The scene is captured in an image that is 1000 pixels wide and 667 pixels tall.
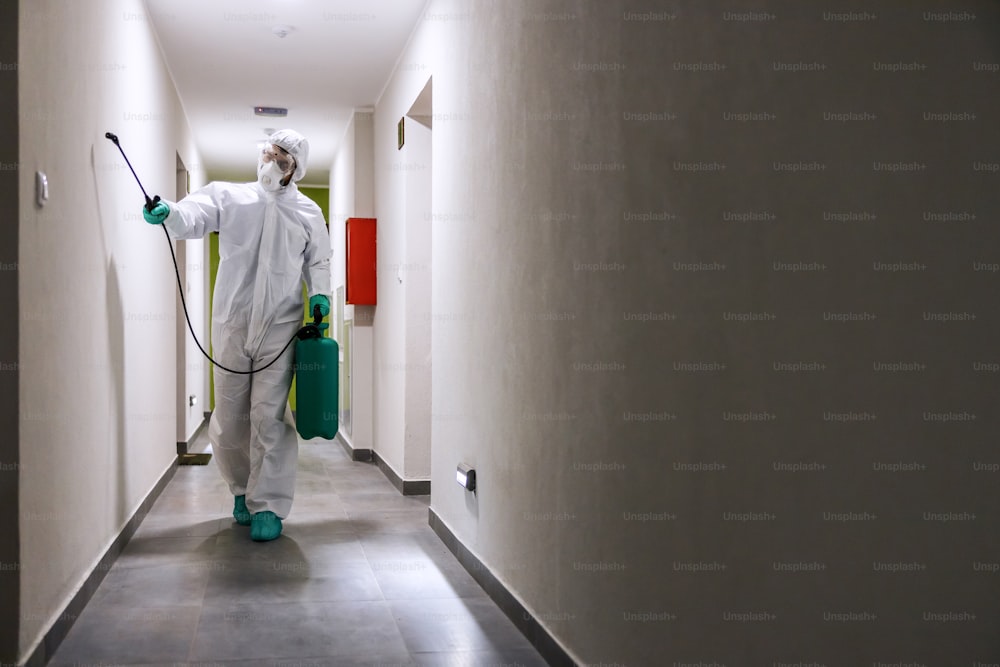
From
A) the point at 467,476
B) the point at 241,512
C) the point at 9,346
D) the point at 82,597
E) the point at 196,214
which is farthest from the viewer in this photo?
the point at 241,512

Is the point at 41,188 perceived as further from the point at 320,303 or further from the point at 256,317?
the point at 320,303

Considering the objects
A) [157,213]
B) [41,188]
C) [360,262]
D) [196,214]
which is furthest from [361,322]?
[41,188]

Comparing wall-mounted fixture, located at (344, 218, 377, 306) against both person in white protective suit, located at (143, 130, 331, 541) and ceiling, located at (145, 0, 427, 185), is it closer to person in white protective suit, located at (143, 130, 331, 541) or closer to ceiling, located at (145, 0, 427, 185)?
ceiling, located at (145, 0, 427, 185)

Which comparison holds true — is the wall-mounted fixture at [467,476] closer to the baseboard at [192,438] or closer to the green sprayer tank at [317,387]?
the green sprayer tank at [317,387]

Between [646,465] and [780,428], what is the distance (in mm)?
500

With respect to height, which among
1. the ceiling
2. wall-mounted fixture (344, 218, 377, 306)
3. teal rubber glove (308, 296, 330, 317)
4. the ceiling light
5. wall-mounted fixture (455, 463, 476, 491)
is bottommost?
wall-mounted fixture (455, 463, 476, 491)

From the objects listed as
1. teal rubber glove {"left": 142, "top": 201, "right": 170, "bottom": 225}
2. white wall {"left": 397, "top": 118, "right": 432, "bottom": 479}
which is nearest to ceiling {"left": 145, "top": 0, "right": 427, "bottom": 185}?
white wall {"left": 397, "top": 118, "right": 432, "bottom": 479}

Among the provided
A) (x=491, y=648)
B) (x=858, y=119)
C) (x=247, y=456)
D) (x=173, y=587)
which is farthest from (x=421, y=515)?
(x=858, y=119)

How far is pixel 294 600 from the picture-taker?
3068mm

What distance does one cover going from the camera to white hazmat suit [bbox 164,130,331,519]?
4.15 meters

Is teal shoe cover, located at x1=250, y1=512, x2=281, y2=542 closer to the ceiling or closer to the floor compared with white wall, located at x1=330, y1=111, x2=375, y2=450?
closer to the floor

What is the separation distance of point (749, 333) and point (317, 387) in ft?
9.59

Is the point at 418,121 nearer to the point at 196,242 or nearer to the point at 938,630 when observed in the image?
the point at 196,242

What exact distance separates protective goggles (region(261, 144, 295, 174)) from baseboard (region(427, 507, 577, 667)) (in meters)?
1.84
